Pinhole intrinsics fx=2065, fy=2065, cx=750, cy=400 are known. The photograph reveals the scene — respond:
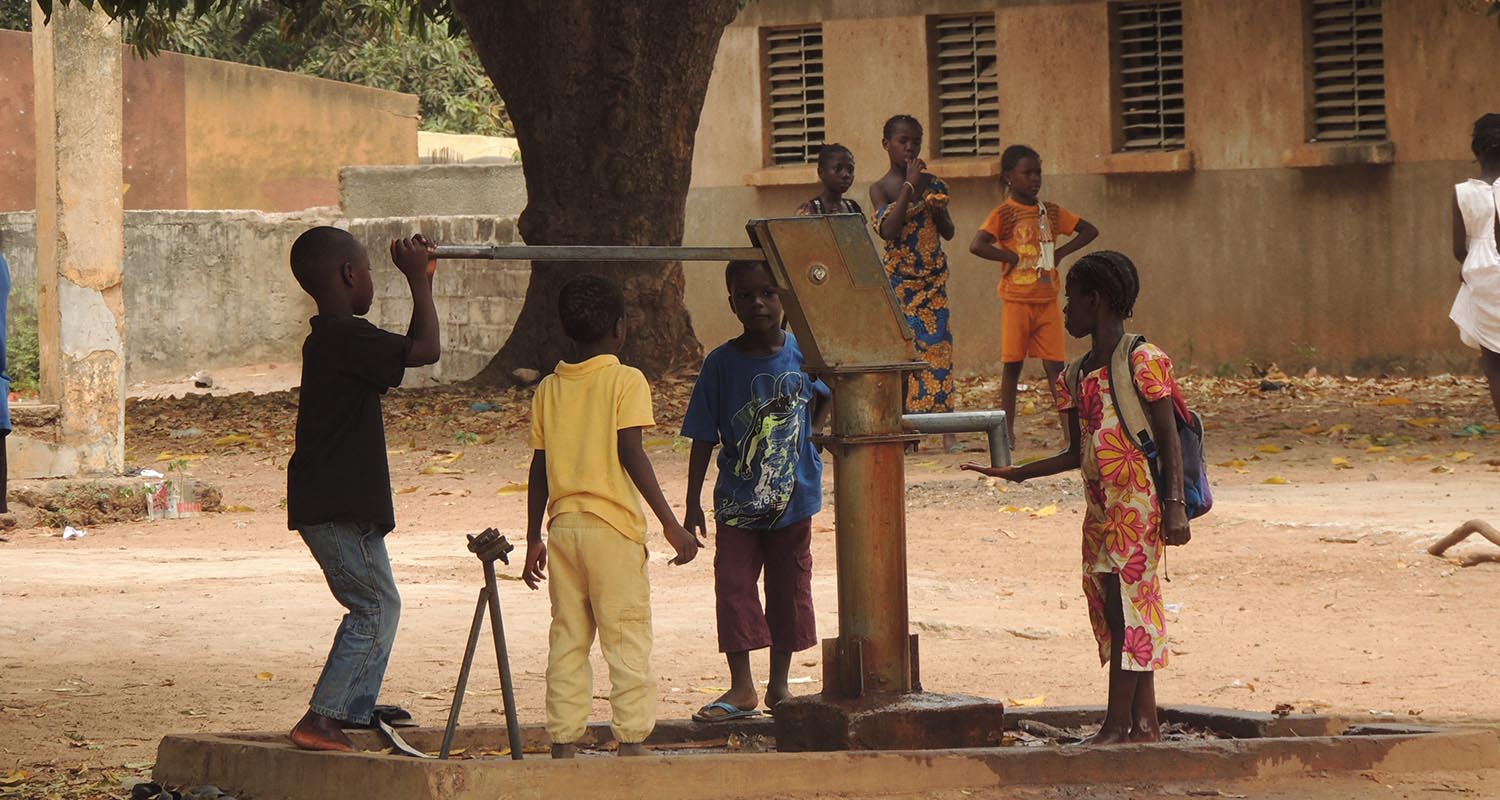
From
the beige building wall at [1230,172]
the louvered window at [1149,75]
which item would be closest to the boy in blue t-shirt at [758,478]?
the beige building wall at [1230,172]

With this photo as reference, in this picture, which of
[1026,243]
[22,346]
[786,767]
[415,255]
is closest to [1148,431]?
[786,767]

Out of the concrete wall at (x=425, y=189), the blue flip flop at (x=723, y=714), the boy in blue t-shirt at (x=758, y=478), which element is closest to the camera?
the blue flip flop at (x=723, y=714)

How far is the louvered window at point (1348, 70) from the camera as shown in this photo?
571 inches

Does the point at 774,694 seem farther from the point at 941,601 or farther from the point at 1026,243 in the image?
the point at 1026,243

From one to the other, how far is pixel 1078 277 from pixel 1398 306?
1068 cm

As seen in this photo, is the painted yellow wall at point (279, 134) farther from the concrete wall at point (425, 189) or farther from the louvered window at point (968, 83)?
the louvered window at point (968, 83)

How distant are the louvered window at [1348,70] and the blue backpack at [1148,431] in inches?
420

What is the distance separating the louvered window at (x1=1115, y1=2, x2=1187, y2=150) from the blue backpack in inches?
437

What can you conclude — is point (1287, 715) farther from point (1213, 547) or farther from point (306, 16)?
point (306, 16)

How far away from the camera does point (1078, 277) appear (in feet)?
15.1

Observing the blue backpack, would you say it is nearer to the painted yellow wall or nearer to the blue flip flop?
the blue flip flop

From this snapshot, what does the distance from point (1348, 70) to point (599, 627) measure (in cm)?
1153

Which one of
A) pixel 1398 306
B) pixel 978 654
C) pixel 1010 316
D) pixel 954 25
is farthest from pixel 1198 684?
pixel 954 25

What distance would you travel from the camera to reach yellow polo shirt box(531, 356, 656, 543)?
433 cm
